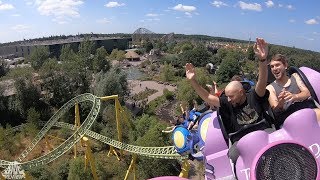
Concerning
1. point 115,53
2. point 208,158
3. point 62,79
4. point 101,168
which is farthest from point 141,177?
point 115,53

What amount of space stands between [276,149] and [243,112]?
71 centimetres

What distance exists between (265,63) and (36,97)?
24.4m

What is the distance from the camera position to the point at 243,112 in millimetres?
3041

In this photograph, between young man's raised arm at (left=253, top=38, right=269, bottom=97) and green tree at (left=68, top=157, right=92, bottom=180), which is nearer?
young man's raised arm at (left=253, top=38, right=269, bottom=97)

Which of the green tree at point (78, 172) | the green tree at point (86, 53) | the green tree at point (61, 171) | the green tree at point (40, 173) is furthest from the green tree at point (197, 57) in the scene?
the green tree at point (78, 172)

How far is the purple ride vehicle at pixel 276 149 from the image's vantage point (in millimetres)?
2369

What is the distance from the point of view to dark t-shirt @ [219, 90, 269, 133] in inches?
118

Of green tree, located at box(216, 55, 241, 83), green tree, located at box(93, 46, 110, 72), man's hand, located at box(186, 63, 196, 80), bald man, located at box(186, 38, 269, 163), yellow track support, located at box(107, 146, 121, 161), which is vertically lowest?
yellow track support, located at box(107, 146, 121, 161)

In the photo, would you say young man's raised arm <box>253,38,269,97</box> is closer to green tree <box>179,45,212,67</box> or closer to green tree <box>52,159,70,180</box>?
green tree <box>52,159,70,180</box>

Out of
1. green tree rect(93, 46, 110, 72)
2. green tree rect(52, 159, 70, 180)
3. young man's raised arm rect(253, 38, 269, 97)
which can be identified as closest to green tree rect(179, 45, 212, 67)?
green tree rect(93, 46, 110, 72)

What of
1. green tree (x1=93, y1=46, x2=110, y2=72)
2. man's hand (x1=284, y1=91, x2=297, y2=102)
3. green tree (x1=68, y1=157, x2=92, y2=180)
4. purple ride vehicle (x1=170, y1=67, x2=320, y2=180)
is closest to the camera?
purple ride vehicle (x1=170, y1=67, x2=320, y2=180)

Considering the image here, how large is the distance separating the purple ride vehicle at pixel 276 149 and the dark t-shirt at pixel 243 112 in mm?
64

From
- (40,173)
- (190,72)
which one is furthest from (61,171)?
(190,72)

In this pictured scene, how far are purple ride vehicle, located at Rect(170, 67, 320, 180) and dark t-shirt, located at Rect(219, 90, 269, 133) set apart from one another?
64mm
